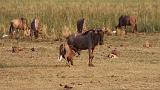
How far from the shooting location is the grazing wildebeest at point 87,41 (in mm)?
15391

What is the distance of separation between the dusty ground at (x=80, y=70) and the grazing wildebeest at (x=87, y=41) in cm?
50

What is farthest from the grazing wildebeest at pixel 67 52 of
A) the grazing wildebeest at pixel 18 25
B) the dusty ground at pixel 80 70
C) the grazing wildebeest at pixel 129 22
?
the grazing wildebeest at pixel 129 22

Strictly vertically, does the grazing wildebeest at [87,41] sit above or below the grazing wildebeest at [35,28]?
above

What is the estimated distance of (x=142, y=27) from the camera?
27.7m

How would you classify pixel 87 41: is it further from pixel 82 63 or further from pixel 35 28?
pixel 35 28

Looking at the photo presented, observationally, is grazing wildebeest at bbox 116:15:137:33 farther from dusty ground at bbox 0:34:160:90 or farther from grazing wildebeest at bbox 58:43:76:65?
grazing wildebeest at bbox 58:43:76:65

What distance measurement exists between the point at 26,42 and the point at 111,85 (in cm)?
1094

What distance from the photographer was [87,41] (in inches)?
610

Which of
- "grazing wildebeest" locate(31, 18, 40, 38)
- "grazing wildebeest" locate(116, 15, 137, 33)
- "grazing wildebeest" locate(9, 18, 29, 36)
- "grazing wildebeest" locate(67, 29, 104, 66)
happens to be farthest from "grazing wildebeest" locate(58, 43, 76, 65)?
"grazing wildebeest" locate(116, 15, 137, 33)

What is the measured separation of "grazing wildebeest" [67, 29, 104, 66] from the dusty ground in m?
0.50

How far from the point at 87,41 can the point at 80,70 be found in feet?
3.34

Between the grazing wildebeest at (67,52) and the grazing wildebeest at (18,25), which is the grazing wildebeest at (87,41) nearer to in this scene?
the grazing wildebeest at (67,52)

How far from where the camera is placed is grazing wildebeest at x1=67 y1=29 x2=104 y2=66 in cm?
1539

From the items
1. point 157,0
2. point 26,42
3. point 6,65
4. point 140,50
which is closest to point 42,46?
point 26,42
